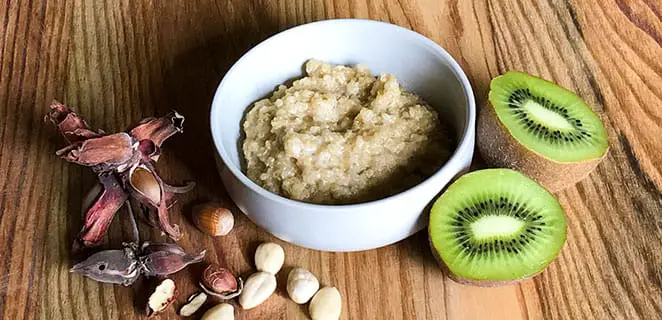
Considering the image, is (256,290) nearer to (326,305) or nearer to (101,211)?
(326,305)

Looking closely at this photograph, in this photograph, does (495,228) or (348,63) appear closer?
(495,228)

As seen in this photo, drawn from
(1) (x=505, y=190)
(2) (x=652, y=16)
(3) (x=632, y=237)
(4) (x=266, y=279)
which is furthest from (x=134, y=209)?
(2) (x=652, y=16)

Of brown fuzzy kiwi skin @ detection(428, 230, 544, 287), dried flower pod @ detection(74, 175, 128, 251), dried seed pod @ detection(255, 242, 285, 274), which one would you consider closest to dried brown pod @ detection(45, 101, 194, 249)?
dried flower pod @ detection(74, 175, 128, 251)

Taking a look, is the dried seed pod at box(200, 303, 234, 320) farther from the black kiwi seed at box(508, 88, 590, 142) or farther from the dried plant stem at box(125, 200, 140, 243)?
the black kiwi seed at box(508, 88, 590, 142)

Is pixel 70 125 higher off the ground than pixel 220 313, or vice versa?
pixel 70 125

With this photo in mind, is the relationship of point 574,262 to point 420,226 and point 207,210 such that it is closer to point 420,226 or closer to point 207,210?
point 420,226

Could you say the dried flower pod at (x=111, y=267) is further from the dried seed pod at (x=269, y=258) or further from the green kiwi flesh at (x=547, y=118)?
the green kiwi flesh at (x=547, y=118)

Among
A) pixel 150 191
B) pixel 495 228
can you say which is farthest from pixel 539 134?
pixel 150 191
